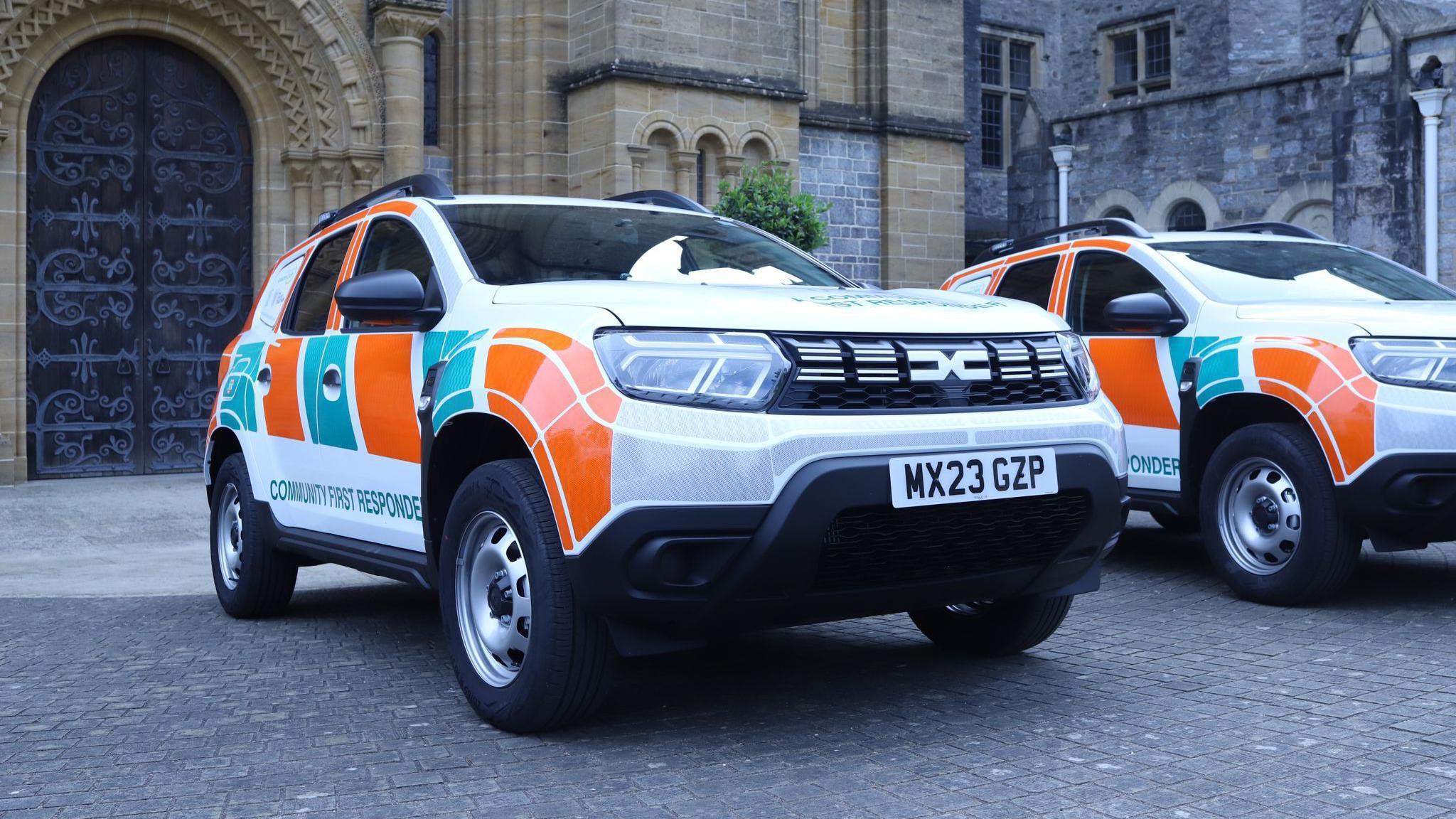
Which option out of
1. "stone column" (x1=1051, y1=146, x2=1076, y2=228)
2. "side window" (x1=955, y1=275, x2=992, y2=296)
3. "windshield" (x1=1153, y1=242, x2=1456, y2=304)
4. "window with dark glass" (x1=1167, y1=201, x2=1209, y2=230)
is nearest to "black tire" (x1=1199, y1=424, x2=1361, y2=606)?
"windshield" (x1=1153, y1=242, x2=1456, y2=304)

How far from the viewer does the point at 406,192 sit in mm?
5785

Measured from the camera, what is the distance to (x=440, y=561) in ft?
14.7

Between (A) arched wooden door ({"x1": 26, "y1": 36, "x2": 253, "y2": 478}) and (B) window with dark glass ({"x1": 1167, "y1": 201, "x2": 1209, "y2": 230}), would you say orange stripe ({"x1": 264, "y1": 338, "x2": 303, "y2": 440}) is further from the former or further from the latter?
(B) window with dark glass ({"x1": 1167, "y1": 201, "x2": 1209, "y2": 230})

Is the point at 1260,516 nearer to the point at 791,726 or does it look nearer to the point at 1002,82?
the point at 791,726

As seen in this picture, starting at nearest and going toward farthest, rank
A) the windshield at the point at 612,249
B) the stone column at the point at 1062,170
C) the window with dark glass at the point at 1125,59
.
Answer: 1. the windshield at the point at 612,249
2. the stone column at the point at 1062,170
3. the window with dark glass at the point at 1125,59

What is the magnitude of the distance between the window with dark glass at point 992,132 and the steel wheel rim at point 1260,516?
2654cm

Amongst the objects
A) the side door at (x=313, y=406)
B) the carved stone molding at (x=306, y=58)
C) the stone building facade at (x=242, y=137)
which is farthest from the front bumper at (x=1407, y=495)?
the carved stone molding at (x=306, y=58)

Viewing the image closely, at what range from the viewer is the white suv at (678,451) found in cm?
382

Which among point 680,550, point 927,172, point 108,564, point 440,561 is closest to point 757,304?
point 680,550

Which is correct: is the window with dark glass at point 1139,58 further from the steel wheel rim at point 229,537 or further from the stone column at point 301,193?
the steel wheel rim at point 229,537

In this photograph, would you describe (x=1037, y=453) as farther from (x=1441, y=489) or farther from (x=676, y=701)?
(x=1441, y=489)

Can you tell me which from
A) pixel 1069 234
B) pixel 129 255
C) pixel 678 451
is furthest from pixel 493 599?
pixel 129 255

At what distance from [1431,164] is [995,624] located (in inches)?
657

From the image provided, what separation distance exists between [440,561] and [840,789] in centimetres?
151
